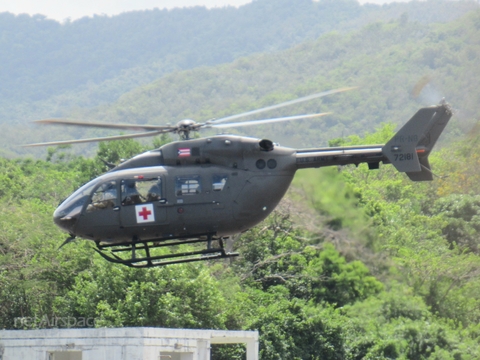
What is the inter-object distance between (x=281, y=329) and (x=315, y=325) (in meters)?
1.46

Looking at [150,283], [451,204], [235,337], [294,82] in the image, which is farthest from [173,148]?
[294,82]

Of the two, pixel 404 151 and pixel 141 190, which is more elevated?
pixel 404 151

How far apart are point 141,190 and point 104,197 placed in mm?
867

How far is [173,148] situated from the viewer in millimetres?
18906

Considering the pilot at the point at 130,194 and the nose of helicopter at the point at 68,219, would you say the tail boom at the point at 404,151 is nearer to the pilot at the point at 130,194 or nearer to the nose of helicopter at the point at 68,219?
the pilot at the point at 130,194

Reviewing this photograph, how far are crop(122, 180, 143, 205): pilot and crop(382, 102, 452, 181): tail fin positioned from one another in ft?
18.1

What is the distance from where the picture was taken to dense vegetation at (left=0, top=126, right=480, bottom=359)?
30.7 meters

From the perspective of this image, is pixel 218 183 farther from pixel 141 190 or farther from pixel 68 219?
pixel 68 219

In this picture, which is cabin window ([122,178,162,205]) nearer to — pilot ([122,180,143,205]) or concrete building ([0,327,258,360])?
pilot ([122,180,143,205])

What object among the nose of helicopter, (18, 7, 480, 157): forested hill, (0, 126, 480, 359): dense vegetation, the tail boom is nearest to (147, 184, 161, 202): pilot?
the nose of helicopter

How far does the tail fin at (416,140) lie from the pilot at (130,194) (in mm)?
5529

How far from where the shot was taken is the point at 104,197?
18.7m

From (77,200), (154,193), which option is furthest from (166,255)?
(77,200)

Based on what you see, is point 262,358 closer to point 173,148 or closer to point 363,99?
point 173,148
